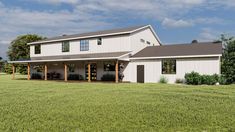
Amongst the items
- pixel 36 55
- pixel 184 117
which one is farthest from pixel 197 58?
pixel 36 55

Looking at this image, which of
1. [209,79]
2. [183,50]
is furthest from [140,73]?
[209,79]

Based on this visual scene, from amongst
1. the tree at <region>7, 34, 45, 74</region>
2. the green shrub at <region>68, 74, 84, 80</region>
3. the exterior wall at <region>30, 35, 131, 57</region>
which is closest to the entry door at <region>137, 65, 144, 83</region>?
the exterior wall at <region>30, 35, 131, 57</region>

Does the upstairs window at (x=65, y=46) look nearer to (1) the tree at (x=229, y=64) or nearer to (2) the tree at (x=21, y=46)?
(1) the tree at (x=229, y=64)

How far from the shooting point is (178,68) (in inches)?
913

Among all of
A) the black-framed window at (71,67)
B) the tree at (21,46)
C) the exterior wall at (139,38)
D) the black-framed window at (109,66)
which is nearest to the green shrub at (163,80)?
the exterior wall at (139,38)

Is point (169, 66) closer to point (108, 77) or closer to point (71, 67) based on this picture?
point (108, 77)

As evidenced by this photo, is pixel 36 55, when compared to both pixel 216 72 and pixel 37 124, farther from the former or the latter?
pixel 37 124

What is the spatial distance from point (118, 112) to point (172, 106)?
2258mm

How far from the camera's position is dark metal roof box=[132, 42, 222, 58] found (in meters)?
22.7

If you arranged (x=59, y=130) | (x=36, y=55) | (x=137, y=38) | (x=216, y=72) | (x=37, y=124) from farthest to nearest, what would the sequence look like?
(x=36, y=55) < (x=137, y=38) < (x=216, y=72) < (x=37, y=124) < (x=59, y=130)

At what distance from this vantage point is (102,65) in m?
28.1

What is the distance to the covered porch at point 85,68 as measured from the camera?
25.3 m

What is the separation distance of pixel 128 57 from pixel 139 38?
3.72m

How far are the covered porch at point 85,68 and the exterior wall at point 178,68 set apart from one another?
3.84 ft
